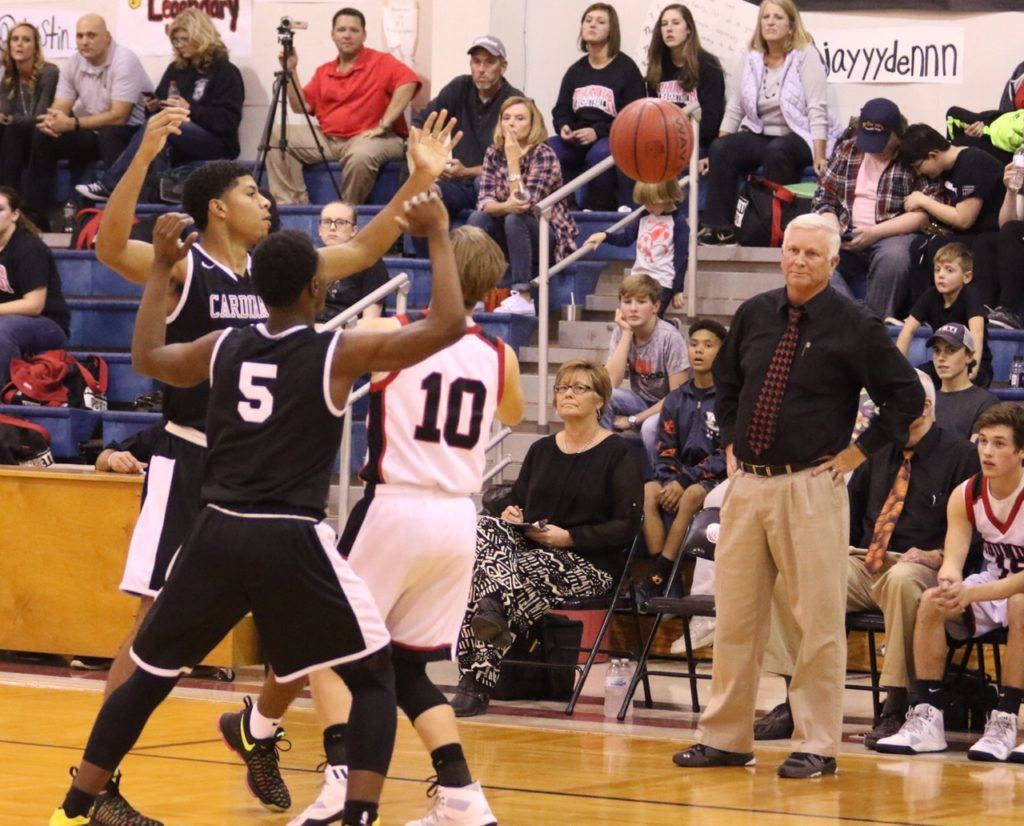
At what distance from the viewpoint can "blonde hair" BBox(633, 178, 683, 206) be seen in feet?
35.2

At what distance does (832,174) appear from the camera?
10.8m

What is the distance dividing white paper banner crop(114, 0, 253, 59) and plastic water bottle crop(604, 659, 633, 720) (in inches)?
315

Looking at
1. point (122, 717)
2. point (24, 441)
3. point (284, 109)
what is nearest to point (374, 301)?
point (24, 441)

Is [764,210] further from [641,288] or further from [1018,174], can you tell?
[641,288]

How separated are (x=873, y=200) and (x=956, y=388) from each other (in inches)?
95.2

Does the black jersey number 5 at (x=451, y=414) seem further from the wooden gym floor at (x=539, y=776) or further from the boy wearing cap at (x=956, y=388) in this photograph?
the boy wearing cap at (x=956, y=388)

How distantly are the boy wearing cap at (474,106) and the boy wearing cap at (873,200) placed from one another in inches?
97.2

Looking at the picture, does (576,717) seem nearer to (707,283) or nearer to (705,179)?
(707,283)

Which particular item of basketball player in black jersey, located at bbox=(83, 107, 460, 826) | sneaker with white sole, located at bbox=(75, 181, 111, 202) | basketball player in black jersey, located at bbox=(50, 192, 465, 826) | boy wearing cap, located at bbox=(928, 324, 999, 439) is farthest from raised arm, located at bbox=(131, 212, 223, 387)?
sneaker with white sole, located at bbox=(75, 181, 111, 202)

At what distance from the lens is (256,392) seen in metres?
4.54

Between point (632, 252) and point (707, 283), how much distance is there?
24.2 inches

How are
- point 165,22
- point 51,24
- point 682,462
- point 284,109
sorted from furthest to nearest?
1. point 51,24
2. point 165,22
3. point 284,109
4. point 682,462

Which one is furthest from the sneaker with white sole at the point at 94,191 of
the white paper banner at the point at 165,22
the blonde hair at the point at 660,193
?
the blonde hair at the point at 660,193

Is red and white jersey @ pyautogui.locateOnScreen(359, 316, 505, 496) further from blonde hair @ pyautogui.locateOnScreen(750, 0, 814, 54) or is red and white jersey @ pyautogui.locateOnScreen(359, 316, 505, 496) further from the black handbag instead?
blonde hair @ pyautogui.locateOnScreen(750, 0, 814, 54)
